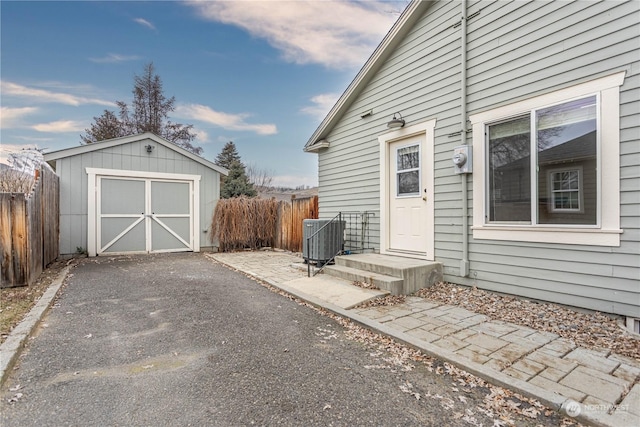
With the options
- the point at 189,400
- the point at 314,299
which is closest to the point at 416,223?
the point at 314,299

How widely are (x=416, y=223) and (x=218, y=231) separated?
6.54m

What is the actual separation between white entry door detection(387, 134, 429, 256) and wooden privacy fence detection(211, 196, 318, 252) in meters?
3.56

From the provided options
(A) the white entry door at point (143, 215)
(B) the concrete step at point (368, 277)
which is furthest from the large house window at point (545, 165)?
(A) the white entry door at point (143, 215)

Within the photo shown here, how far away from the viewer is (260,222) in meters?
10.2

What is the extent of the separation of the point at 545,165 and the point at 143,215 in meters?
9.27

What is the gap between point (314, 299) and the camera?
420cm

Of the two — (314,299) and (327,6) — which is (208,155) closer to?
(327,6)

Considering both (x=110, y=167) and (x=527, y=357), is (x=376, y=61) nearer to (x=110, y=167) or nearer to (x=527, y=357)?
(x=527, y=357)

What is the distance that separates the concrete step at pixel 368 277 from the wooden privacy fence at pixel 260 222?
3786mm

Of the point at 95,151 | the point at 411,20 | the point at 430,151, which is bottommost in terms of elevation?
the point at 430,151

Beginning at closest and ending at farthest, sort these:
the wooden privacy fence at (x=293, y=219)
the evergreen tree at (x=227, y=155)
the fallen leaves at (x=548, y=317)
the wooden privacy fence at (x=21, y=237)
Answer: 1. the fallen leaves at (x=548, y=317)
2. the wooden privacy fence at (x=21, y=237)
3. the wooden privacy fence at (x=293, y=219)
4. the evergreen tree at (x=227, y=155)

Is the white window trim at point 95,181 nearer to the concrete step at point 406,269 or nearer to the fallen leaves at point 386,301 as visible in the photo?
the concrete step at point 406,269

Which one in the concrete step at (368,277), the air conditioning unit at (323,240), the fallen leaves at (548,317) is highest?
the air conditioning unit at (323,240)

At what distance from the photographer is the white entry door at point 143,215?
26.8 feet
